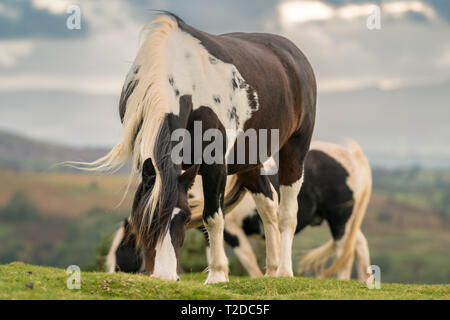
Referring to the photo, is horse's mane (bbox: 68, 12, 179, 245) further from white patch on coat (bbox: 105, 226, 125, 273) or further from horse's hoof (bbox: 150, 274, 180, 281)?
white patch on coat (bbox: 105, 226, 125, 273)

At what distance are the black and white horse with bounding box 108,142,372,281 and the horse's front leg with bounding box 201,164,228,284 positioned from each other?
535 centimetres

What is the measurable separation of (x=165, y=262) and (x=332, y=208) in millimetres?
7978

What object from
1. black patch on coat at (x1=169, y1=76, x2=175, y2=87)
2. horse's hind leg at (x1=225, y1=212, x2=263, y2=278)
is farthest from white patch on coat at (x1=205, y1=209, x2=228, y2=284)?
horse's hind leg at (x1=225, y1=212, x2=263, y2=278)

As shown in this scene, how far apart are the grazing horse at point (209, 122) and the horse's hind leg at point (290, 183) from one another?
0.5 inches

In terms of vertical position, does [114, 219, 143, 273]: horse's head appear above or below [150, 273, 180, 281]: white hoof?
below

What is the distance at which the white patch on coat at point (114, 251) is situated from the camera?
38.8ft

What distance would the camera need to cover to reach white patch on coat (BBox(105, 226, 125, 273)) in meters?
11.8

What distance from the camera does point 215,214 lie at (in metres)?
7.93

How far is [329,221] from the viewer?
14.2 m

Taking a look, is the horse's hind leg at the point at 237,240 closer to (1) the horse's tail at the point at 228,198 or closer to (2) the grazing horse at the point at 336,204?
(2) the grazing horse at the point at 336,204

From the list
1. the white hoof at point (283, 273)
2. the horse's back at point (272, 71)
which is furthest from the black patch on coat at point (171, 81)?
the white hoof at point (283, 273)

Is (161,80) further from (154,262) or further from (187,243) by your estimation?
(187,243)

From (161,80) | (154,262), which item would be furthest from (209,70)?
(154,262)
